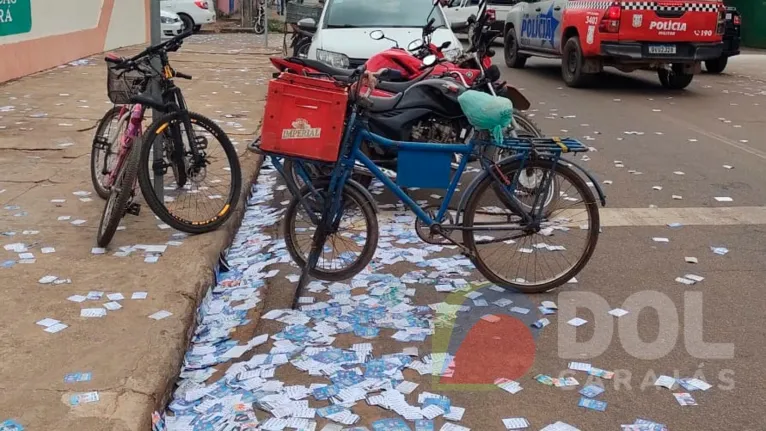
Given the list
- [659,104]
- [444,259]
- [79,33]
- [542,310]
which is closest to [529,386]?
[542,310]

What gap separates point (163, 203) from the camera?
5.27 metres

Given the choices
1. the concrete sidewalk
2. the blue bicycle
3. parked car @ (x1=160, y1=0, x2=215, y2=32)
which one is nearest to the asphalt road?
the blue bicycle

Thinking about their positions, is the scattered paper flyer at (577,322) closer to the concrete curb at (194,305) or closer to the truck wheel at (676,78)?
the concrete curb at (194,305)

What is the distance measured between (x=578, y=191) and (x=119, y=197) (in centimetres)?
274

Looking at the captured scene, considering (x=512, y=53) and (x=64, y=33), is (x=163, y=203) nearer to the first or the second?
(x=64, y=33)

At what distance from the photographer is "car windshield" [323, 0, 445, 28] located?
30.4ft

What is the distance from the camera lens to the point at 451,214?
4.62 metres

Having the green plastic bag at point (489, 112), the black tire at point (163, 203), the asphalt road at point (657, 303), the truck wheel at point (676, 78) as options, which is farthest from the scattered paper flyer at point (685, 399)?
the truck wheel at point (676, 78)

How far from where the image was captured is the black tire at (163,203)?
16.2 feet

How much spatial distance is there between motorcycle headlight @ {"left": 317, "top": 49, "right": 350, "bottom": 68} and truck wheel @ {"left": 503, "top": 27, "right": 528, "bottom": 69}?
909cm

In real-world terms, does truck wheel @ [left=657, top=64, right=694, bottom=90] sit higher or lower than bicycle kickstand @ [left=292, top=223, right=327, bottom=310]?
higher

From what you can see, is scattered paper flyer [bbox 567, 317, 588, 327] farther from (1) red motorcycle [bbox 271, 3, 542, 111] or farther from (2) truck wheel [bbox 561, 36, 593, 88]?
(2) truck wheel [bbox 561, 36, 593, 88]

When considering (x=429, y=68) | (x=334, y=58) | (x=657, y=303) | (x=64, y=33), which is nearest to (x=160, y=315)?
(x=657, y=303)

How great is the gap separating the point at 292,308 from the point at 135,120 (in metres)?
1.78
